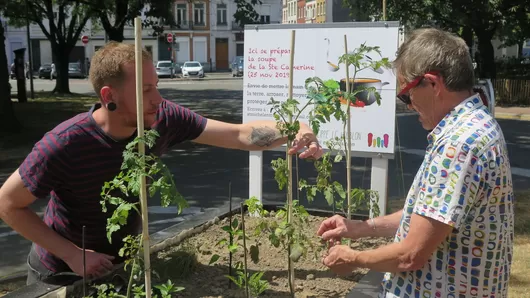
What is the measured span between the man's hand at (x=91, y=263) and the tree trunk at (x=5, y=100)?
11.1 meters

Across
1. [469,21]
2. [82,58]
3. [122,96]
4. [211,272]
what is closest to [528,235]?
[211,272]

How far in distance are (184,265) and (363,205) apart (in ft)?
4.34

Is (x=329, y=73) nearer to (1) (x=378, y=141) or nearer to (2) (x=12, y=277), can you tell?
(1) (x=378, y=141)

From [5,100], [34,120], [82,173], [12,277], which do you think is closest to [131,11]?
[34,120]

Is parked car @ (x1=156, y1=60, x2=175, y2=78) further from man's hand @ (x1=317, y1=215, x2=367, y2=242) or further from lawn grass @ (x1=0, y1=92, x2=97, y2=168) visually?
man's hand @ (x1=317, y1=215, x2=367, y2=242)

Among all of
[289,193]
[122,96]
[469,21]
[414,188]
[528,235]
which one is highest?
[469,21]

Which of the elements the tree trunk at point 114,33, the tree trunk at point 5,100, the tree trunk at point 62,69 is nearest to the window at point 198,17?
the tree trunk at point 62,69

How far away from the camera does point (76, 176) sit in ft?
7.75

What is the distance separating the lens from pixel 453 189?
5.28ft

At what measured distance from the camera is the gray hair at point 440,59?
1702 mm

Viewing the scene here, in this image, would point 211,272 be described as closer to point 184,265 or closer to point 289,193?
point 184,265

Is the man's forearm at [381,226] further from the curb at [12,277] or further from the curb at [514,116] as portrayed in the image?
the curb at [514,116]

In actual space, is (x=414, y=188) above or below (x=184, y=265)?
above

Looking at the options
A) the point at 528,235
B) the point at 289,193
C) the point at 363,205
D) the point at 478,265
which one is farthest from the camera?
the point at 528,235
